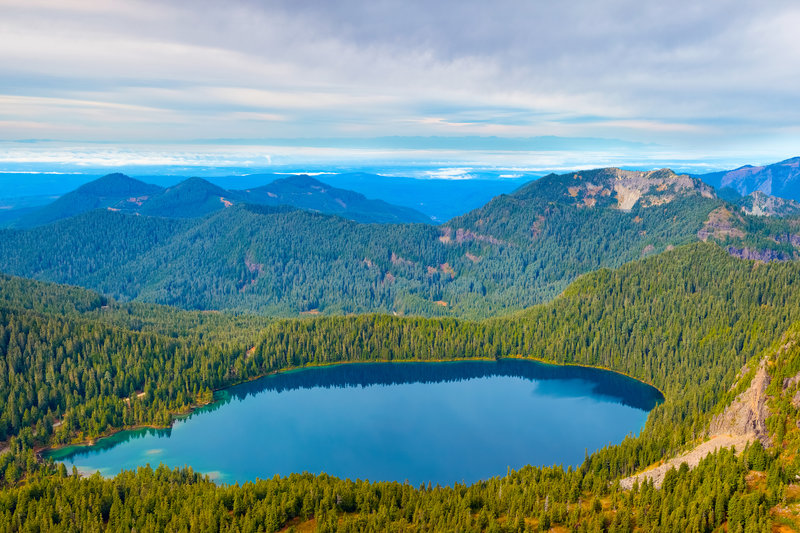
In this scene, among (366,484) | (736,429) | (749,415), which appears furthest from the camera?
(736,429)

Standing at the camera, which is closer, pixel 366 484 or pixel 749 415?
pixel 366 484

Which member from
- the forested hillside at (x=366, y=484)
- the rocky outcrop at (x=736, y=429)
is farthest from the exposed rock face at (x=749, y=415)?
the forested hillside at (x=366, y=484)

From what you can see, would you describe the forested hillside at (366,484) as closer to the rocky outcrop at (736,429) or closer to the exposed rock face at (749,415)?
the exposed rock face at (749,415)

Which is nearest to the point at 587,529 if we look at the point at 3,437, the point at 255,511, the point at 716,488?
the point at 716,488

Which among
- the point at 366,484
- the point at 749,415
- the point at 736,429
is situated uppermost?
the point at 749,415

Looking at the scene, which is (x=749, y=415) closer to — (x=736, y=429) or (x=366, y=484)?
(x=736, y=429)

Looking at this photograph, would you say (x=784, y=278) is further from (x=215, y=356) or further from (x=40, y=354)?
(x=40, y=354)

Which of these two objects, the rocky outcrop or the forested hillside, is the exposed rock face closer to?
the rocky outcrop

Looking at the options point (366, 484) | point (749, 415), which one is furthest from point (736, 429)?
point (366, 484)
